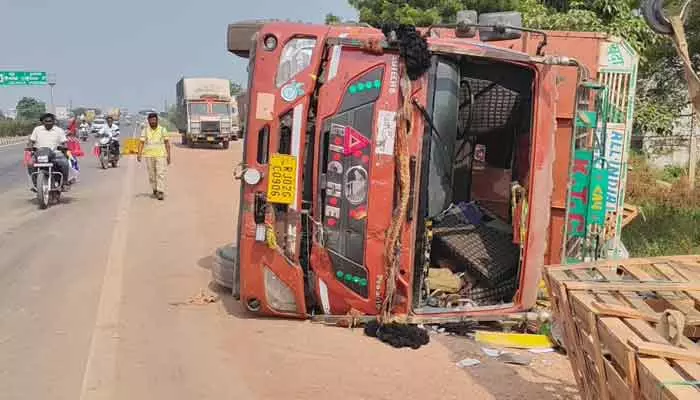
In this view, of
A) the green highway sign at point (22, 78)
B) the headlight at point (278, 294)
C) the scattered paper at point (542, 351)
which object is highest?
the green highway sign at point (22, 78)

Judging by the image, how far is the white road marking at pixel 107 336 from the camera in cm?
391

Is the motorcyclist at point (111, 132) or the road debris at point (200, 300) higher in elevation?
the motorcyclist at point (111, 132)

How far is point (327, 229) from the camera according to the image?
4820 mm

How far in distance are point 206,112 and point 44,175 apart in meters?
18.4

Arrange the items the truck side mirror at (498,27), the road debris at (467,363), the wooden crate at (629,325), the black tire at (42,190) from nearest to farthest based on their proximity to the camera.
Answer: the wooden crate at (629,325), the road debris at (467,363), the truck side mirror at (498,27), the black tire at (42,190)

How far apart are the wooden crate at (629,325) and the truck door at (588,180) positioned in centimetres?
204

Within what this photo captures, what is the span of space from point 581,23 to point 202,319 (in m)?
8.56

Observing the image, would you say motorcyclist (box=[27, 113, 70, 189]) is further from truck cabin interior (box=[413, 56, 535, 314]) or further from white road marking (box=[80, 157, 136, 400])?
truck cabin interior (box=[413, 56, 535, 314])

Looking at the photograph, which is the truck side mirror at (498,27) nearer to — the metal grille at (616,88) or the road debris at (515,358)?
the metal grille at (616,88)

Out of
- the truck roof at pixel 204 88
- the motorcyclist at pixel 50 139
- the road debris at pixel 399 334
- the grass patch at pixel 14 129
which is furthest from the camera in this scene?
the grass patch at pixel 14 129

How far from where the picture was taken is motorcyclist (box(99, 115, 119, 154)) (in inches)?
732

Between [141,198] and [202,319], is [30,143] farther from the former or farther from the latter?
[202,319]

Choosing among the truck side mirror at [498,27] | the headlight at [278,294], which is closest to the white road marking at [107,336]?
the headlight at [278,294]

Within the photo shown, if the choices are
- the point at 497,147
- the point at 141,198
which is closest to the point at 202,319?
the point at 497,147
